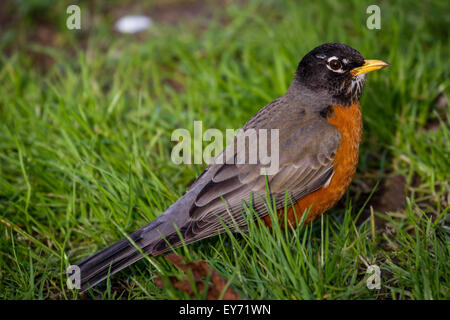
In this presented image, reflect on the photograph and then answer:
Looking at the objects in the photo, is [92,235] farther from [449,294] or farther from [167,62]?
[167,62]

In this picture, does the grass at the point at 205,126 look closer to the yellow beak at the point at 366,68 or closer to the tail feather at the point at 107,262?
the tail feather at the point at 107,262

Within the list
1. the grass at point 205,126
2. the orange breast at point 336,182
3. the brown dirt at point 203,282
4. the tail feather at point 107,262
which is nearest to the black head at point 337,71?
the orange breast at point 336,182

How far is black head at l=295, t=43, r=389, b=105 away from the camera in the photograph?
3730mm

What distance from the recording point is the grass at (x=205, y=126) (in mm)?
3098

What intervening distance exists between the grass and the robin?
0.17 metres

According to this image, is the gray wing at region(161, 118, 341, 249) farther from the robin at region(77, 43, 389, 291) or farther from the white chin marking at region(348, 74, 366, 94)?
the white chin marking at region(348, 74, 366, 94)

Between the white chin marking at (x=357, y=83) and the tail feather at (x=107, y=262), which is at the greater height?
the white chin marking at (x=357, y=83)

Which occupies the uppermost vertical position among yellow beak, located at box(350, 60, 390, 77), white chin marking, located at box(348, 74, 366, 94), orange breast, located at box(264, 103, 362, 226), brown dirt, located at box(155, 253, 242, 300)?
yellow beak, located at box(350, 60, 390, 77)

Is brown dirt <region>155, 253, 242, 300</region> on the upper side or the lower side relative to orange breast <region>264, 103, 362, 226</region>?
lower

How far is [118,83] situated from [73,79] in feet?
1.67

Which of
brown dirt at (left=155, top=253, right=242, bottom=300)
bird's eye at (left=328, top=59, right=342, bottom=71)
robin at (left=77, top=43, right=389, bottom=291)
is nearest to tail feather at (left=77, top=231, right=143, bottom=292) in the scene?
robin at (left=77, top=43, right=389, bottom=291)

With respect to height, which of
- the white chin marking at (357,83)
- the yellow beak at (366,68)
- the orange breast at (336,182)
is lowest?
the orange breast at (336,182)

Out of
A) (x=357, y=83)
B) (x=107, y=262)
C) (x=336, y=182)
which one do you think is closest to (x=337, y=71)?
(x=357, y=83)

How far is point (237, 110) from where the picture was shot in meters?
4.86
